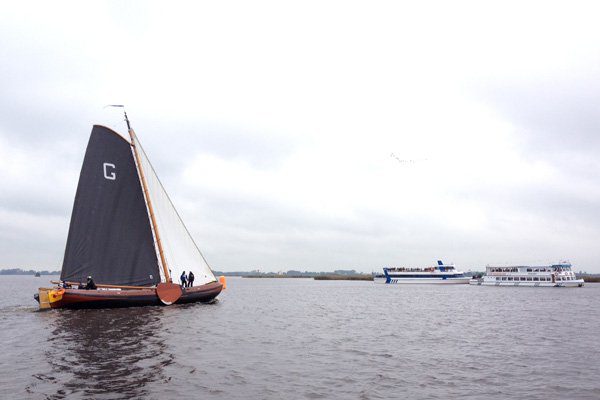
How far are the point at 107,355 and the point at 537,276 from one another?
115985 mm

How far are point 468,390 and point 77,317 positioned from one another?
103 ft

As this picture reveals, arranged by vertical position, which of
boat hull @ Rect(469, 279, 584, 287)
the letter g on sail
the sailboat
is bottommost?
boat hull @ Rect(469, 279, 584, 287)

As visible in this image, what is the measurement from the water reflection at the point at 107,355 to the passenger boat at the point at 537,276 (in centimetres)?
→ 10658

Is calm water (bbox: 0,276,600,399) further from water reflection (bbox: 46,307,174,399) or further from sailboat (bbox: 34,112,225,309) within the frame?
sailboat (bbox: 34,112,225,309)

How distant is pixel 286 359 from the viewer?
21.6 m

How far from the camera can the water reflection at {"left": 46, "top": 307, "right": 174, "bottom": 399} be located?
1562 centimetres

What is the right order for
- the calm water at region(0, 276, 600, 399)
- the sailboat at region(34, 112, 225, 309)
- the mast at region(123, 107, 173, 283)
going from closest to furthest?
1. the calm water at region(0, 276, 600, 399)
2. the sailboat at region(34, 112, 225, 309)
3. the mast at region(123, 107, 173, 283)

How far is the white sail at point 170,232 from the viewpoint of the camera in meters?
47.0

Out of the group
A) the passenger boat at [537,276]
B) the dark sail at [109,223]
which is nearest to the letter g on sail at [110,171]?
the dark sail at [109,223]

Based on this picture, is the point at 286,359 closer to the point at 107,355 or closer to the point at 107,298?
the point at 107,355

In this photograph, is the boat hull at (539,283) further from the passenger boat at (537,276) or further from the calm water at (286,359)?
the calm water at (286,359)

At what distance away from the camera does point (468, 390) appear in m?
16.5

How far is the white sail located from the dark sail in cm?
273

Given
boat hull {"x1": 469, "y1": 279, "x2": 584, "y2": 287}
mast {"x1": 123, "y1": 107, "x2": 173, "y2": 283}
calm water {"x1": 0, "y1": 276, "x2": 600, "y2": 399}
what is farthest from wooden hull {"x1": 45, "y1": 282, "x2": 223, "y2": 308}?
boat hull {"x1": 469, "y1": 279, "x2": 584, "y2": 287}
